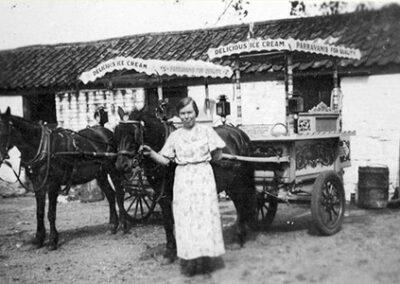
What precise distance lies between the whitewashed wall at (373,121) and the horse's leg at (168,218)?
5986 mm

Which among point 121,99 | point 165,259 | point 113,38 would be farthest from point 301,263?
point 113,38

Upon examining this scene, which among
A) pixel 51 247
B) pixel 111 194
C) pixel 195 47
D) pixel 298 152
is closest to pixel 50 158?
pixel 51 247

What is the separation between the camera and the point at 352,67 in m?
10.4

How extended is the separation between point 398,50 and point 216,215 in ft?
22.7

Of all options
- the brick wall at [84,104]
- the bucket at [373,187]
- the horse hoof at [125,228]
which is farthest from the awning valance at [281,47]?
the brick wall at [84,104]

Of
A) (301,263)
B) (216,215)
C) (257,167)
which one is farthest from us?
(257,167)

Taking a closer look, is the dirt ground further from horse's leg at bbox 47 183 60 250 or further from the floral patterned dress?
the floral patterned dress

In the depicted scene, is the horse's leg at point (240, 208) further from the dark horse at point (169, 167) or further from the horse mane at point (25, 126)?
the horse mane at point (25, 126)

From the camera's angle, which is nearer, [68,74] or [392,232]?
[392,232]

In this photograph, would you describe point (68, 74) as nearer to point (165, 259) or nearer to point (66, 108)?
point (66, 108)

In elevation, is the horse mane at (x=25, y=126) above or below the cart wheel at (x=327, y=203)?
above

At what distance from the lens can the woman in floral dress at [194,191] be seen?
5.25 meters

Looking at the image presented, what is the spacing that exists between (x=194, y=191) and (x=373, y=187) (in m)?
5.94

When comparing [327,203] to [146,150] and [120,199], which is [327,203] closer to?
[146,150]
